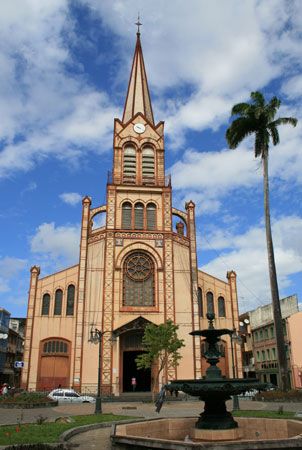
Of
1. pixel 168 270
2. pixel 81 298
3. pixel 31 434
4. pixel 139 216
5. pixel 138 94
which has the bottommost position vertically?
pixel 31 434

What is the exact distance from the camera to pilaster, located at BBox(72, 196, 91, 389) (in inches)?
1324

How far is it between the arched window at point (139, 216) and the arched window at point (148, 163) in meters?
3.27

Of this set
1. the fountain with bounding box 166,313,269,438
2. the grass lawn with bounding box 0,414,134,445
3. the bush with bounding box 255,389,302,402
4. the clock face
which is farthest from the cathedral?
the fountain with bounding box 166,313,269,438

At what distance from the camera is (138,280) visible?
37.2 meters

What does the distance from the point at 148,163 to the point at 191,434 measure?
3208 centimetres

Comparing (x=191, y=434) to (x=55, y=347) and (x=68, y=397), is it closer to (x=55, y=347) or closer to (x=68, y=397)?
(x=68, y=397)

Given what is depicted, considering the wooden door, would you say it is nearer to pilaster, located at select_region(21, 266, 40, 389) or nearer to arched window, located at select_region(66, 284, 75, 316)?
pilaster, located at select_region(21, 266, 40, 389)

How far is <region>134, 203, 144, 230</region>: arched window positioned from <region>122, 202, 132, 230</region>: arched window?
19.2 inches

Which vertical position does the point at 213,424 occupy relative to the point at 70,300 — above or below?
below

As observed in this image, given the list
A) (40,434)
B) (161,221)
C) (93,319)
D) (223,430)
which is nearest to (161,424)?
(223,430)

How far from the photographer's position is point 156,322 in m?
35.8

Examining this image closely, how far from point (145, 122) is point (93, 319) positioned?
2086cm

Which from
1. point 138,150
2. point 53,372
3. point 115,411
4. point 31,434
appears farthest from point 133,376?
point 31,434

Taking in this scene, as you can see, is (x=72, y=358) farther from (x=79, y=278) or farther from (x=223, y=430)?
(x=223, y=430)
